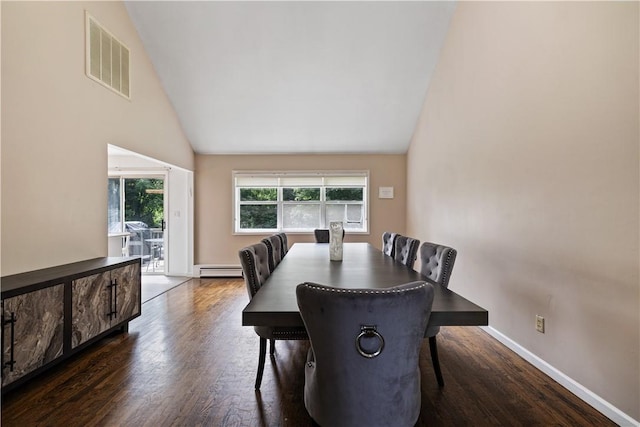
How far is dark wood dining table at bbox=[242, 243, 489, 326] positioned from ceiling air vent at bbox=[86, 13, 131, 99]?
8.61ft

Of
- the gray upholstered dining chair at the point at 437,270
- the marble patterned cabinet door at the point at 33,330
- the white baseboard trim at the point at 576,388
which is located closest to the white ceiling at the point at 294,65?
the marble patterned cabinet door at the point at 33,330

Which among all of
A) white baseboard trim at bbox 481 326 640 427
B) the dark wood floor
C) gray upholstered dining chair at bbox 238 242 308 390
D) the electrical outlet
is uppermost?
gray upholstered dining chair at bbox 238 242 308 390

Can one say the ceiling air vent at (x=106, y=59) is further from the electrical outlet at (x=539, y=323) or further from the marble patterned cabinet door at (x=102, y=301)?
the electrical outlet at (x=539, y=323)

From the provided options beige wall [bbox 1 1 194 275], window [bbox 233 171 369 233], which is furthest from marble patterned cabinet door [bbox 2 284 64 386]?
window [bbox 233 171 369 233]

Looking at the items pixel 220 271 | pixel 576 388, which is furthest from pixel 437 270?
pixel 220 271

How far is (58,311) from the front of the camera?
2193mm

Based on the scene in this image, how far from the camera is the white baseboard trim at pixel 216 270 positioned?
5.53 metres

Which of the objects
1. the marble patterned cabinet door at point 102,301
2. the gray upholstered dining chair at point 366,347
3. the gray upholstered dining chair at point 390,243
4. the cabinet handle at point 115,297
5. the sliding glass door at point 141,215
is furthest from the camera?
the sliding glass door at point 141,215

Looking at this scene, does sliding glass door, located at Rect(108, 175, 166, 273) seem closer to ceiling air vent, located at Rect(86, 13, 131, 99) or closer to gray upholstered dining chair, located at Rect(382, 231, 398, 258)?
ceiling air vent, located at Rect(86, 13, 131, 99)

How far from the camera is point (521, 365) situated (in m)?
2.36

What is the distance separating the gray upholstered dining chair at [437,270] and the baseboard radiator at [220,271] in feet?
13.1

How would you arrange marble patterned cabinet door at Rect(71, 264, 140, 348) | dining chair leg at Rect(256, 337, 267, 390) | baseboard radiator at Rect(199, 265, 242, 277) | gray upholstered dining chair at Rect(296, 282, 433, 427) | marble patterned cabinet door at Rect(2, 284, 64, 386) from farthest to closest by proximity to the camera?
1. baseboard radiator at Rect(199, 265, 242, 277)
2. marble patterned cabinet door at Rect(71, 264, 140, 348)
3. dining chair leg at Rect(256, 337, 267, 390)
4. marble patterned cabinet door at Rect(2, 284, 64, 386)
5. gray upholstered dining chair at Rect(296, 282, 433, 427)

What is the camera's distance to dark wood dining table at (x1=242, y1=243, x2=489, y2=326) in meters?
1.31

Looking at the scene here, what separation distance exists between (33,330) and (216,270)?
11.7 feet
